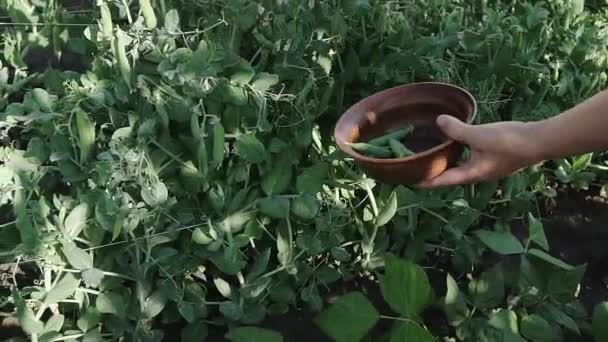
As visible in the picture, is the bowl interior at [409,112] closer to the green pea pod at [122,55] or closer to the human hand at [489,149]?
the human hand at [489,149]

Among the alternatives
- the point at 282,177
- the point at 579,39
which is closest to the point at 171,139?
the point at 282,177

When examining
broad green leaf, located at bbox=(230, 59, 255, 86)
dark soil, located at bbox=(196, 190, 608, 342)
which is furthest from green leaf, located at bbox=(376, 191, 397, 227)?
broad green leaf, located at bbox=(230, 59, 255, 86)

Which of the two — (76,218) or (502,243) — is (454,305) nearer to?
Answer: (502,243)

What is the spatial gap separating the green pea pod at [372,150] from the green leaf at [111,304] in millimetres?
460

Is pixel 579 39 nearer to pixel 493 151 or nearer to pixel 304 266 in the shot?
pixel 493 151

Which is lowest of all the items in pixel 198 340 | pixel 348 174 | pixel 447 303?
pixel 198 340

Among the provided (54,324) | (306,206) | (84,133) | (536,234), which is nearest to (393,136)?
(306,206)

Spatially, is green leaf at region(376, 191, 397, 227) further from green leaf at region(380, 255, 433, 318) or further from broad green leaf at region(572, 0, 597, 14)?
broad green leaf at region(572, 0, 597, 14)

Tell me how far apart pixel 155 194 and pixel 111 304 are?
0.19 meters

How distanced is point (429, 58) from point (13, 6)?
86 cm

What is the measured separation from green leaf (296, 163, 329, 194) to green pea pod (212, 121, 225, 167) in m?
0.15

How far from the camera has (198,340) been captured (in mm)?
1287

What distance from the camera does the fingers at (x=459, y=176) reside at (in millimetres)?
1150

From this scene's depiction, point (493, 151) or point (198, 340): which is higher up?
point (493, 151)
